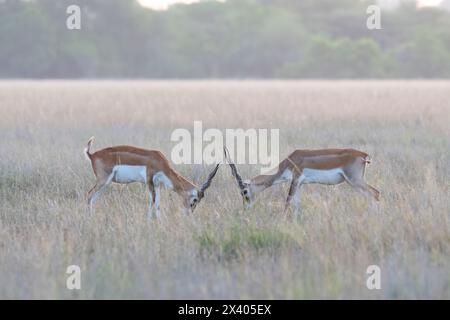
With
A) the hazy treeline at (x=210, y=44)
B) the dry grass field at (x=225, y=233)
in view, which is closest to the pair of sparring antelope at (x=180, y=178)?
the dry grass field at (x=225, y=233)

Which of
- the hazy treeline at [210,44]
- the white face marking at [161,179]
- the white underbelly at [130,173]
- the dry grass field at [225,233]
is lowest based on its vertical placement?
the dry grass field at [225,233]

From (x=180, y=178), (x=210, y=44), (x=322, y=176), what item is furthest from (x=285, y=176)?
(x=210, y=44)

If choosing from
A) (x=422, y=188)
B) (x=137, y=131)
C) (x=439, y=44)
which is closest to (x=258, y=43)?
(x=439, y=44)

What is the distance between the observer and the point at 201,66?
52.6 meters

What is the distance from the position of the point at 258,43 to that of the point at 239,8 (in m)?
11.0

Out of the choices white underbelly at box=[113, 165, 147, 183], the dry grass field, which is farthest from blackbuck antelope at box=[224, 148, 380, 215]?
white underbelly at box=[113, 165, 147, 183]

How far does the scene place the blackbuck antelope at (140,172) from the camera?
648cm

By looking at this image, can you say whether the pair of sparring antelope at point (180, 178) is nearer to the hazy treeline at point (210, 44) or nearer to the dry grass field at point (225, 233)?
the dry grass field at point (225, 233)

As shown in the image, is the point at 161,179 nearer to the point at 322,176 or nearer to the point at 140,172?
the point at 140,172

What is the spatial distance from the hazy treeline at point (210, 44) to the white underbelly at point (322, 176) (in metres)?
39.4

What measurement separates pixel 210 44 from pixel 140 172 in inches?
1945

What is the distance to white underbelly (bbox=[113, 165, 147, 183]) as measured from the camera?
6488 mm

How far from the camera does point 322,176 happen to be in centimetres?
655
